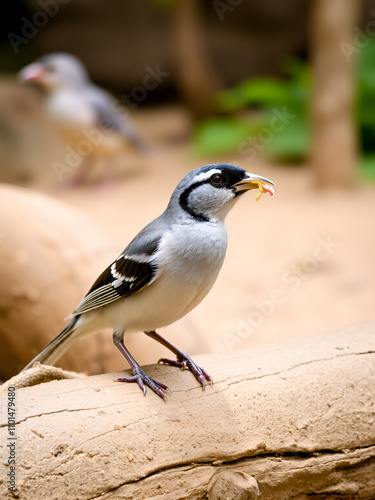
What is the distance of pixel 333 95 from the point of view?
307 inches

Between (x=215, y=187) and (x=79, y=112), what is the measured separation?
6938 mm

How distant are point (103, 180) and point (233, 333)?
17.4 feet

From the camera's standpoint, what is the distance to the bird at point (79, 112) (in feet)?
30.4

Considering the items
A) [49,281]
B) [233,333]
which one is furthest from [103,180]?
[49,281]

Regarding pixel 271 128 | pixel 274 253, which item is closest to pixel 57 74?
pixel 271 128

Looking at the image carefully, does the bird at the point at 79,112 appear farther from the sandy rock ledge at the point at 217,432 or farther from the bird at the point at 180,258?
the sandy rock ledge at the point at 217,432

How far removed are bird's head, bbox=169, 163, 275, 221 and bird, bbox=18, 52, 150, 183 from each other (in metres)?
6.79

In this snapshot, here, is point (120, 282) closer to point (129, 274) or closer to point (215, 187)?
point (129, 274)

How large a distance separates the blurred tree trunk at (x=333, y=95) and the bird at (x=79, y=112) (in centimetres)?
322

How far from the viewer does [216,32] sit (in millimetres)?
13734

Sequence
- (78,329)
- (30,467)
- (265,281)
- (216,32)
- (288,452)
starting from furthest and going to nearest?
(216,32) → (265,281) → (78,329) → (288,452) → (30,467)

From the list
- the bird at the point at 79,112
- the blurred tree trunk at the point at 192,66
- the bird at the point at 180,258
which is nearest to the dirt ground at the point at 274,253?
the bird at the point at 79,112

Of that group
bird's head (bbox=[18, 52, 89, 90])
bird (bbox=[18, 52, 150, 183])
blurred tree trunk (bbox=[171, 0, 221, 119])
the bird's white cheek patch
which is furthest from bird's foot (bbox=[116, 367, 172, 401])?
blurred tree trunk (bbox=[171, 0, 221, 119])

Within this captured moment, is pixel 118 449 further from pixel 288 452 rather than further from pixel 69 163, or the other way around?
pixel 69 163
